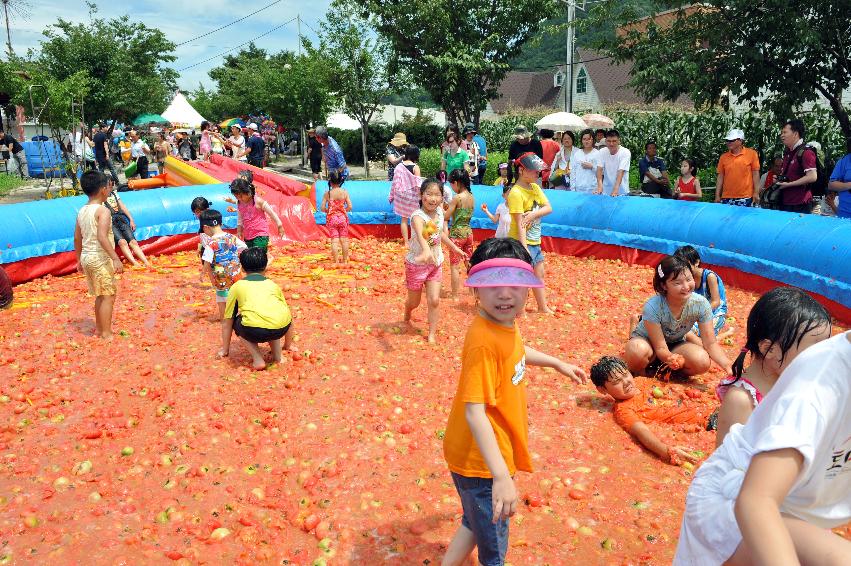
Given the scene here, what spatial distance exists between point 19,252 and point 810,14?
600 inches

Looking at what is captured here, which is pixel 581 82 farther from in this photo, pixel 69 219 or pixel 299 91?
pixel 69 219

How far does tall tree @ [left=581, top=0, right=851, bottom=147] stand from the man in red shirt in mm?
2501

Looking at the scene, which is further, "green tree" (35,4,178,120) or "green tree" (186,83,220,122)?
"green tree" (186,83,220,122)

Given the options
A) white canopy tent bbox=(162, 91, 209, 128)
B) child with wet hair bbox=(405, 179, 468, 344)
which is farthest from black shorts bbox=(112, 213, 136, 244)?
white canopy tent bbox=(162, 91, 209, 128)

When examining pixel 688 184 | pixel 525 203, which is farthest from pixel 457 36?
pixel 525 203

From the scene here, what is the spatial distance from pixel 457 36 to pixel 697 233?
19.3m

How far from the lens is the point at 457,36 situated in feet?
88.6

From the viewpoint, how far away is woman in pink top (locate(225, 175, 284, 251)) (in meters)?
9.96

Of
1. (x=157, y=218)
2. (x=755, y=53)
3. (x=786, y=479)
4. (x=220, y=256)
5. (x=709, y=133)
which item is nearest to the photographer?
(x=786, y=479)

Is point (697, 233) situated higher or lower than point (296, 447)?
higher

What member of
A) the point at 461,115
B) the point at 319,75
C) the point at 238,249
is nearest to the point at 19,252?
the point at 238,249

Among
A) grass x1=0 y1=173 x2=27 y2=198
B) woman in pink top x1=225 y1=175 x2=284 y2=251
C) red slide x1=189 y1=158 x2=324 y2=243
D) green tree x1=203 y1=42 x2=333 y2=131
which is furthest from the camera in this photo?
green tree x1=203 y1=42 x2=333 y2=131

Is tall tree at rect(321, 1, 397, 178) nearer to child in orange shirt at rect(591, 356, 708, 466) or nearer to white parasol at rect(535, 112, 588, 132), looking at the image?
white parasol at rect(535, 112, 588, 132)

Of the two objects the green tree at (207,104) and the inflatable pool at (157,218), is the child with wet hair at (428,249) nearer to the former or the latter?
the inflatable pool at (157,218)
